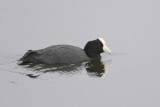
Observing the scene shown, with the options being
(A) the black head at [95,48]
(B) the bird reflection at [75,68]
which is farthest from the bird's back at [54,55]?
(A) the black head at [95,48]

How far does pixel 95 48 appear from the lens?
1518 centimetres

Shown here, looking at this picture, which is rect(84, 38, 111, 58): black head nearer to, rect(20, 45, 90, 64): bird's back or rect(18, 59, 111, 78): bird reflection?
rect(18, 59, 111, 78): bird reflection

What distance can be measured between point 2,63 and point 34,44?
1.78 metres

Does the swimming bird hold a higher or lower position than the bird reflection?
higher

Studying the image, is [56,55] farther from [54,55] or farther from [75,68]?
[75,68]

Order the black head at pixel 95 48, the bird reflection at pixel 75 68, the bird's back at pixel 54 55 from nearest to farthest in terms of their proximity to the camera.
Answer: the bird reflection at pixel 75 68 → the bird's back at pixel 54 55 → the black head at pixel 95 48

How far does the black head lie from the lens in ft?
49.4

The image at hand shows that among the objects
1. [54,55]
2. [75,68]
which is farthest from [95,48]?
[54,55]

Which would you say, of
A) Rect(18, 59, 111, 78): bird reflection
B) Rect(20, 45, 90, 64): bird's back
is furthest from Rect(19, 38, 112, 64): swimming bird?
Rect(18, 59, 111, 78): bird reflection

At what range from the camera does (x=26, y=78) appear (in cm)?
1267

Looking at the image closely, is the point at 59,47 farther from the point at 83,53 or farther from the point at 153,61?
the point at 153,61

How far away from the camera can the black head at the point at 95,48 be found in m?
15.1

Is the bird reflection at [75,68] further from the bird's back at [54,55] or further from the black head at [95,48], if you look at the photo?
the black head at [95,48]

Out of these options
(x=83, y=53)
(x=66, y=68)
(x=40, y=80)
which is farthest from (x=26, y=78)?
(x=83, y=53)
